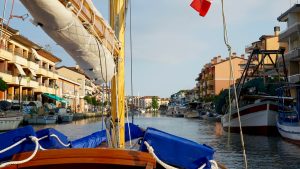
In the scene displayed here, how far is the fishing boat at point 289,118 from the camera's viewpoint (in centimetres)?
1989

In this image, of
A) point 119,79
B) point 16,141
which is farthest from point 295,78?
point 16,141

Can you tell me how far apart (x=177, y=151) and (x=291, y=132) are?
17.8 metres

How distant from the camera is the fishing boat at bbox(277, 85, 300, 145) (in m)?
19.9

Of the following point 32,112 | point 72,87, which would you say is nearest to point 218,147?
point 32,112

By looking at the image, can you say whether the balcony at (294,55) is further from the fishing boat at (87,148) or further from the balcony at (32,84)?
the fishing boat at (87,148)

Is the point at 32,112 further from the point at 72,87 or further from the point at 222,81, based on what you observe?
the point at 222,81

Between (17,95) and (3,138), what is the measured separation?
151ft

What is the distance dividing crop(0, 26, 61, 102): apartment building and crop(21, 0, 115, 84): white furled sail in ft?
110

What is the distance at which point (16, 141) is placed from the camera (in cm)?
384

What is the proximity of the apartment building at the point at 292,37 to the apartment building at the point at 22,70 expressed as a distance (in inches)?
1084

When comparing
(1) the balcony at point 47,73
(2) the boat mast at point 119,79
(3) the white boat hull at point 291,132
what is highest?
(1) the balcony at point 47,73

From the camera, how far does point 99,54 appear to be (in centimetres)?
473

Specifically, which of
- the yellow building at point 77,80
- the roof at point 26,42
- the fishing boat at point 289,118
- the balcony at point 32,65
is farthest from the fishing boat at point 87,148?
the yellow building at point 77,80

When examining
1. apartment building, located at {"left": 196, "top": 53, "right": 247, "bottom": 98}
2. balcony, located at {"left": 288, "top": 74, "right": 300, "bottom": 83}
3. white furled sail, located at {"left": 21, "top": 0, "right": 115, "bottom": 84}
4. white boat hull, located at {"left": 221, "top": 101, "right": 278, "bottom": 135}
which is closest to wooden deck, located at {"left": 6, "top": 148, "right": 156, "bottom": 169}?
white furled sail, located at {"left": 21, "top": 0, "right": 115, "bottom": 84}
